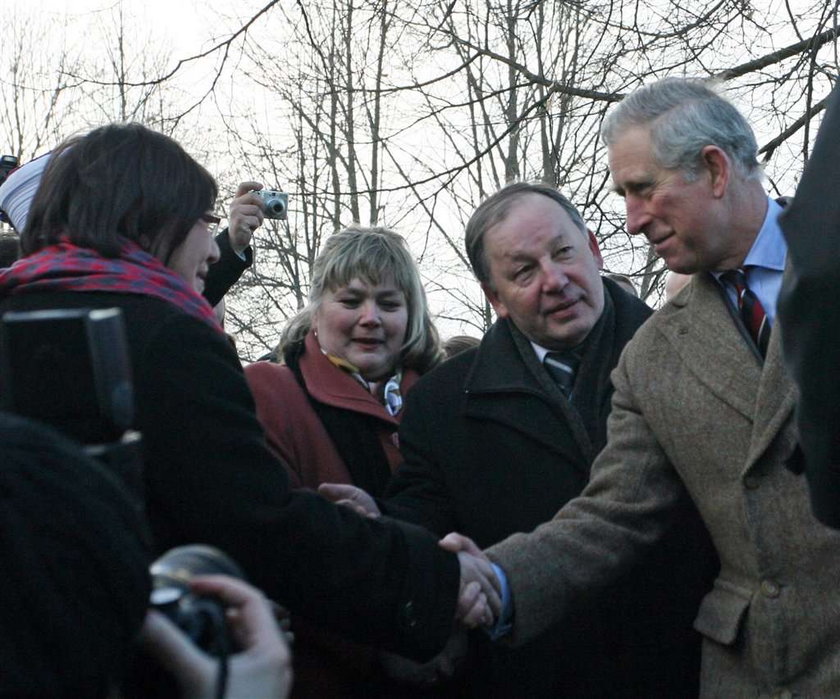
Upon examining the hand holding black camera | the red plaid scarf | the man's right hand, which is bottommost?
the man's right hand

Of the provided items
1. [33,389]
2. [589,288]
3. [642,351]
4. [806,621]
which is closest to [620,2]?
[589,288]

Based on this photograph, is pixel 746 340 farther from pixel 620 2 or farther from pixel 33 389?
pixel 620 2

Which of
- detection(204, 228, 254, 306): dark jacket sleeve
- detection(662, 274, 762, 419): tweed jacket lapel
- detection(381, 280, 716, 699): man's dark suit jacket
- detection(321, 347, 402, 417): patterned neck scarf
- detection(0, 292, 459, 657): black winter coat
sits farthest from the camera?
detection(204, 228, 254, 306): dark jacket sleeve

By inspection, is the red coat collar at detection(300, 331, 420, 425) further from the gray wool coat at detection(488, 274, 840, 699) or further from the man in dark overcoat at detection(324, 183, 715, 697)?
the gray wool coat at detection(488, 274, 840, 699)

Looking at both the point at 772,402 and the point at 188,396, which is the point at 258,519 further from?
the point at 772,402

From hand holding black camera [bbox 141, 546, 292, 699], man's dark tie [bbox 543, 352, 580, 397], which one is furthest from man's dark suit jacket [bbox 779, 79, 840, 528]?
man's dark tie [bbox 543, 352, 580, 397]

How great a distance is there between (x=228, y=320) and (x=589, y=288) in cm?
1643

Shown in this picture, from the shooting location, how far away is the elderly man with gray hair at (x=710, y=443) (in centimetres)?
288

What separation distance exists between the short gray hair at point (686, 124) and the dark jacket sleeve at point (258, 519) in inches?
43.6

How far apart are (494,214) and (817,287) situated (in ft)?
8.27

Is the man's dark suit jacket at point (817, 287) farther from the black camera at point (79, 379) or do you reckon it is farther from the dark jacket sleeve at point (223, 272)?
the dark jacket sleeve at point (223, 272)

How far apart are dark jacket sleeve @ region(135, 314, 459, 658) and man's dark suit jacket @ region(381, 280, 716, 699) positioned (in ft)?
2.23

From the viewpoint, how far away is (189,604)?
1.50m

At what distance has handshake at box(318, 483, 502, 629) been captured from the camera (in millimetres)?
3176
